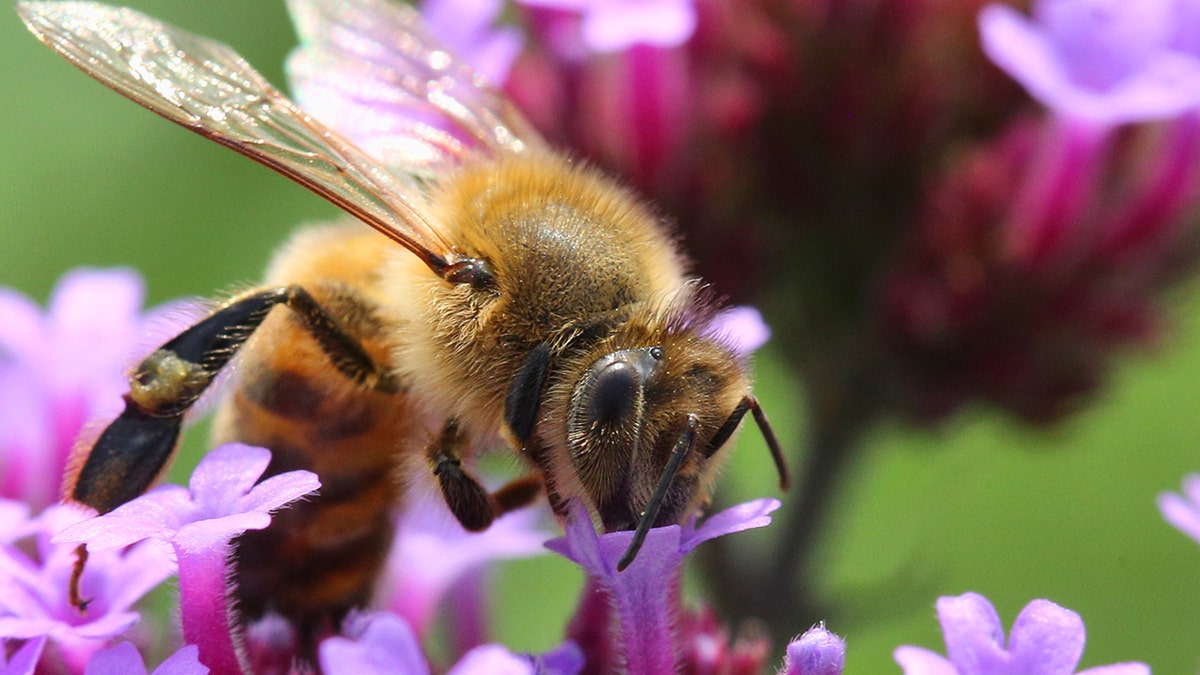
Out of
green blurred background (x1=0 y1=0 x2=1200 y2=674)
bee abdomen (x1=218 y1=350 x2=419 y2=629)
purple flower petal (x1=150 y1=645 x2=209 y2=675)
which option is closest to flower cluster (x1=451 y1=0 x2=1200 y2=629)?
green blurred background (x1=0 y1=0 x2=1200 y2=674)

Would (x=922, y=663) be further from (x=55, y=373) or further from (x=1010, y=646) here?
(x=55, y=373)

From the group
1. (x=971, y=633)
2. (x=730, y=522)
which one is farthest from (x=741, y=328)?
(x=971, y=633)

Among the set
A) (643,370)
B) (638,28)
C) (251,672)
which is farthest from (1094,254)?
(251,672)

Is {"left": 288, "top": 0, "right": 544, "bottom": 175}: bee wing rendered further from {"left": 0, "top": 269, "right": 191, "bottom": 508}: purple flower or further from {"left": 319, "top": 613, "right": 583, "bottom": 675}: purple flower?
{"left": 319, "top": 613, "right": 583, "bottom": 675}: purple flower

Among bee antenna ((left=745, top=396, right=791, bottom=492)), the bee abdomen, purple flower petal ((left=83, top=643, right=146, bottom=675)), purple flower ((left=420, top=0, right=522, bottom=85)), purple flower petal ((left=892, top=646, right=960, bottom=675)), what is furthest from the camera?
purple flower ((left=420, top=0, right=522, bottom=85))

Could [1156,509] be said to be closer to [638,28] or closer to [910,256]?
[910,256]
